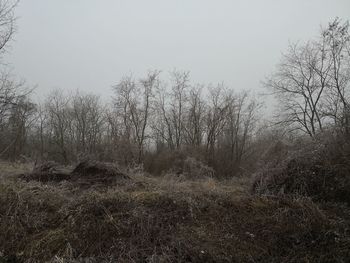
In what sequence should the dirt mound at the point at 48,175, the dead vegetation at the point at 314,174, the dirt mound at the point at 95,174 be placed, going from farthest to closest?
the dirt mound at the point at 48,175, the dirt mound at the point at 95,174, the dead vegetation at the point at 314,174

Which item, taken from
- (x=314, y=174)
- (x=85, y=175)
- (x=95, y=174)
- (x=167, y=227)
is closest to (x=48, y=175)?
(x=85, y=175)

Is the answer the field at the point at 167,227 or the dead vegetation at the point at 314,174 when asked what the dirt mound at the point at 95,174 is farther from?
the dead vegetation at the point at 314,174

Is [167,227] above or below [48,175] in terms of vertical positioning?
below

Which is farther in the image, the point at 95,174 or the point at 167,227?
the point at 95,174

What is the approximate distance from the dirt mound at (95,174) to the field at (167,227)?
1.61 metres

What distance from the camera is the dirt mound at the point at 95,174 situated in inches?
329

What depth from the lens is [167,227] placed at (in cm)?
555

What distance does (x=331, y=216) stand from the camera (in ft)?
18.9

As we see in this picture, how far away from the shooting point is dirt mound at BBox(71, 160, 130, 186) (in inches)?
329

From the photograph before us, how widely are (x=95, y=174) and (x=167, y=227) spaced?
13.1 ft

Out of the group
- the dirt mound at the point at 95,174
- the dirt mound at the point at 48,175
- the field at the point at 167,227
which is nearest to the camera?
the field at the point at 167,227

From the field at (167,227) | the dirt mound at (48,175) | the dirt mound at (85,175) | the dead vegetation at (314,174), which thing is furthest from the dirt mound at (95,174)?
the dead vegetation at (314,174)

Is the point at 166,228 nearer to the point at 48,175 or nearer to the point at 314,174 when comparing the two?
the point at 314,174

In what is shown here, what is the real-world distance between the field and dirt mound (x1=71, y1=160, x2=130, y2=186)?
5.29ft
